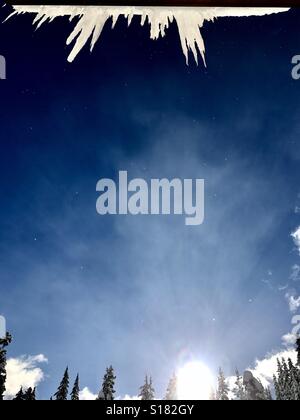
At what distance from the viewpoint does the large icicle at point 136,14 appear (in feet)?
8.78

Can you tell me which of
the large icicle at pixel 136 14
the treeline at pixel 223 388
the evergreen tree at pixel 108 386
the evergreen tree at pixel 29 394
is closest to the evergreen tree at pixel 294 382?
the treeline at pixel 223 388

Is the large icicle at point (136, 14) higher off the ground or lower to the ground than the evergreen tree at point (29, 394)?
higher

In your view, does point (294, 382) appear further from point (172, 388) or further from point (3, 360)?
point (3, 360)

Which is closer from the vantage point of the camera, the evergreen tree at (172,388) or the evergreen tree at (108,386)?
the evergreen tree at (108,386)

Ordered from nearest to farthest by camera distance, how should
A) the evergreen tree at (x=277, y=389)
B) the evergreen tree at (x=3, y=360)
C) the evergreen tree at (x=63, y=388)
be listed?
the evergreen tree at (x=3, y=360), the evergreen tree at (x=63, y=388), the evergreen tree at (x=277, y=389)

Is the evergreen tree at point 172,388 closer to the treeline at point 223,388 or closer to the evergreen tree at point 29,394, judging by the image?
the treeline at point 223,388

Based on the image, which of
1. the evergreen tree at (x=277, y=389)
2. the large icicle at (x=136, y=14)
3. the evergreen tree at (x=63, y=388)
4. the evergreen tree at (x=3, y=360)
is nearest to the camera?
the large icicle at (x=136, y=14)

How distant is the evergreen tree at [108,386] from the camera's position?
3269cm

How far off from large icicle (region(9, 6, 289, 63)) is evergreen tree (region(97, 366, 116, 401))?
114 feet

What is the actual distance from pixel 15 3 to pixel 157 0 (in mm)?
1021

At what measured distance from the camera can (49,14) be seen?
2.71 metres

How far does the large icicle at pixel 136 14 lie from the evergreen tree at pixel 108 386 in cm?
3481

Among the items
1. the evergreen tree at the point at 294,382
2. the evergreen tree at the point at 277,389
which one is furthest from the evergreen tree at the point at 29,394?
the evergreen tree at the point at 277,389
